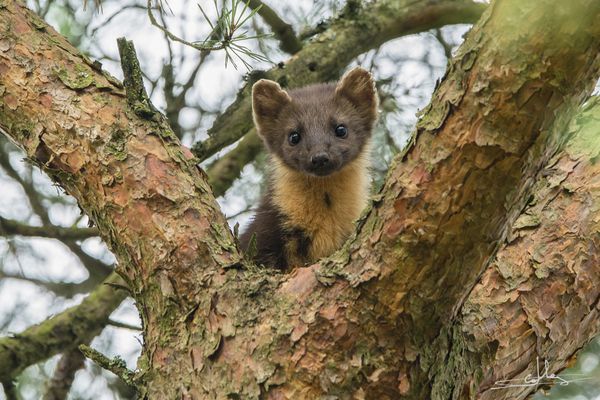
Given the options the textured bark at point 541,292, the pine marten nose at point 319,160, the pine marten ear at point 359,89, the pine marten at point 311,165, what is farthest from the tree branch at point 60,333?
the textured bark at point 541,292

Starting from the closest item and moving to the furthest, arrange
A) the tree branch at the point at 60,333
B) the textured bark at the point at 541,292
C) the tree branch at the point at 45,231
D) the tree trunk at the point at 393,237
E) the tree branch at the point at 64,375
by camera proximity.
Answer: the tree trunk at the point at 393,237 < the textured bark at the point at 541,292 < the tree branch at the point at 60,333 < the tree branch at the point at 64,375 < the tree branch at the point at 45,231

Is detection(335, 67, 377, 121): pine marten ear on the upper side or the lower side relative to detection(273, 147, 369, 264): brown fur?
upper

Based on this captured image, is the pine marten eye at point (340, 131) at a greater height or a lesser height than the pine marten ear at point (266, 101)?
lesser

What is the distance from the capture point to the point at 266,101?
694cm

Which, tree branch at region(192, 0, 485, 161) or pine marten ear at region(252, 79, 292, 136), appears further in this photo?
tree branch at region(192, 0, 485, 161)

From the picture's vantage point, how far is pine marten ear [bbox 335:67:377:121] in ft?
23.0

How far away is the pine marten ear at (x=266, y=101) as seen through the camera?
6770 mm

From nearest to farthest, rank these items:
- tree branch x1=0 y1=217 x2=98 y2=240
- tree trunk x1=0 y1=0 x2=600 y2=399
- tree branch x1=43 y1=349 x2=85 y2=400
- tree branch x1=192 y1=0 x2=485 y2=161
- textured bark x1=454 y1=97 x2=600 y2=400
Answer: tree trunk x1=0 y1=0 x2=600 y2=399 < textured bark x1=454 y1=97 x2=600 y2=400 < tree branch x1=43 y1=349 x2=85 y2=400 < tree branch x1=0 y1=217 x2=98 y2=240 < tree branch x1=192 y1=0 x2=485 y2=161

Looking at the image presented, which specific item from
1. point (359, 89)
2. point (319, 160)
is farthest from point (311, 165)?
point (359, 89)

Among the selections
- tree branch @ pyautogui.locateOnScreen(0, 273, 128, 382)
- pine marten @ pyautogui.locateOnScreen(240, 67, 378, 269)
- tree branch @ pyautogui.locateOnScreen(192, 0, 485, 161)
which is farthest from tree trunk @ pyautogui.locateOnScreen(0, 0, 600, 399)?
tree branch @ pyautogui.locateOnScreen(192, 0, 485, 161)

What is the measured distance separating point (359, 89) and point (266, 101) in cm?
85

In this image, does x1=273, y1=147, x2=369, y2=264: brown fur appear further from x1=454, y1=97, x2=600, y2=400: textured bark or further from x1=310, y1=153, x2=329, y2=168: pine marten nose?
x1=454, y1=97, x2=600, y2=400: textured bark

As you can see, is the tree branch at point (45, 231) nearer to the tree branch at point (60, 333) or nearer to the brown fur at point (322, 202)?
the tree branch at point (60, 333)

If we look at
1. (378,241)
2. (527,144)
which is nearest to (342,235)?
(378,241)
